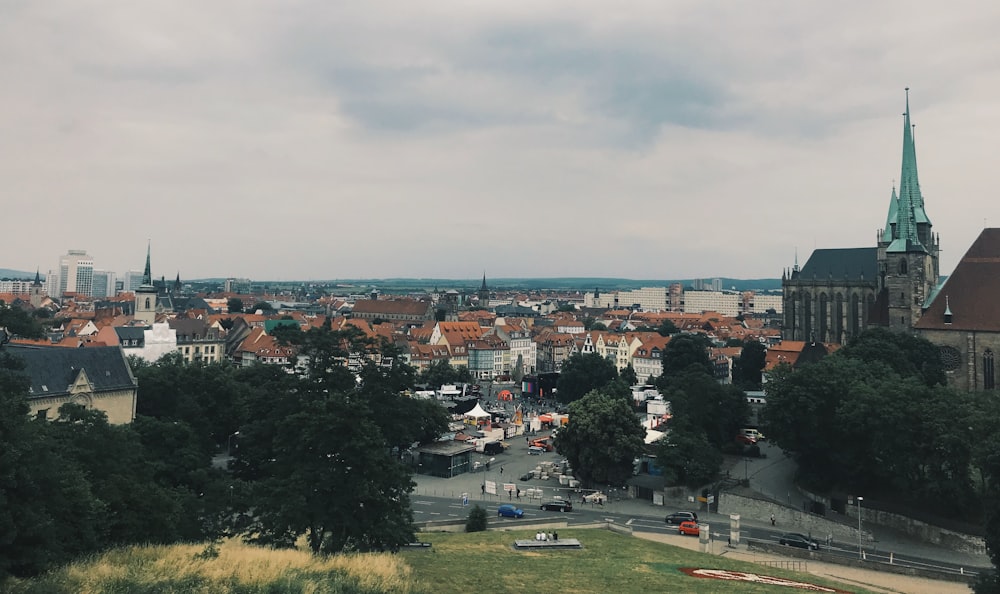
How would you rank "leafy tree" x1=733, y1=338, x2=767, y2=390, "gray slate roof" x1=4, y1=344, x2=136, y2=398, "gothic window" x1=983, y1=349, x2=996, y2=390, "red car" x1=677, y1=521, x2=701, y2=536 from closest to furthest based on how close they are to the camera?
1. "red car" x1=677, y1=521, x2=701, y2=536
2. "gray slate roof" x1=4, y1=344, x2=136, y2=398
3. "gothic window" x1=983, y1=349, x2=996, y2=390
4. "leafy tree" x1=733, y1=338, x2=767, y2=390

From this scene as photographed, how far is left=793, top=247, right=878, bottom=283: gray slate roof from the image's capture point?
113 meters

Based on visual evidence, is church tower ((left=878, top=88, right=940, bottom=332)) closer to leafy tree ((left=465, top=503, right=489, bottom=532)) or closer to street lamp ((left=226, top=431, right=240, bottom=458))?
leafy tree ((left=465, top=503, right=489, bottom=532))

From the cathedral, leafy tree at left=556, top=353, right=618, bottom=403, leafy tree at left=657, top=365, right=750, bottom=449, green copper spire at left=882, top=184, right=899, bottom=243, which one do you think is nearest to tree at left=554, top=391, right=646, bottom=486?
leafy tree at left=657, top=365, right=750, bottom=449

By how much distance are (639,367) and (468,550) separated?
9466 cm

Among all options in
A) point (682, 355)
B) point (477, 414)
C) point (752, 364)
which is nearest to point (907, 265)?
point (752, 364)

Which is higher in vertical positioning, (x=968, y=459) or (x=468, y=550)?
(x=968, y=459)

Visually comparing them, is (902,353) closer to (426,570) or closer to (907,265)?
(907,265)

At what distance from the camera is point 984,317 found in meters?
73.2

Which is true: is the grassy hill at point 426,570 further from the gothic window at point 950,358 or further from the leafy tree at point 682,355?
the leafy tree at point 682,355

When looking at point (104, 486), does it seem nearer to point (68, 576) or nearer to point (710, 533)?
point (68, 576)

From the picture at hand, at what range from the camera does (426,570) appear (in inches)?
1146

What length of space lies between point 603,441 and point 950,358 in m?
43.7

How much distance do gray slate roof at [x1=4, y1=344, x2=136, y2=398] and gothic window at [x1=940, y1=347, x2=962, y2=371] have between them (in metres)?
78.5

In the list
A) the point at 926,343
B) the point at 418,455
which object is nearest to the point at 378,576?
the point at 418,455
